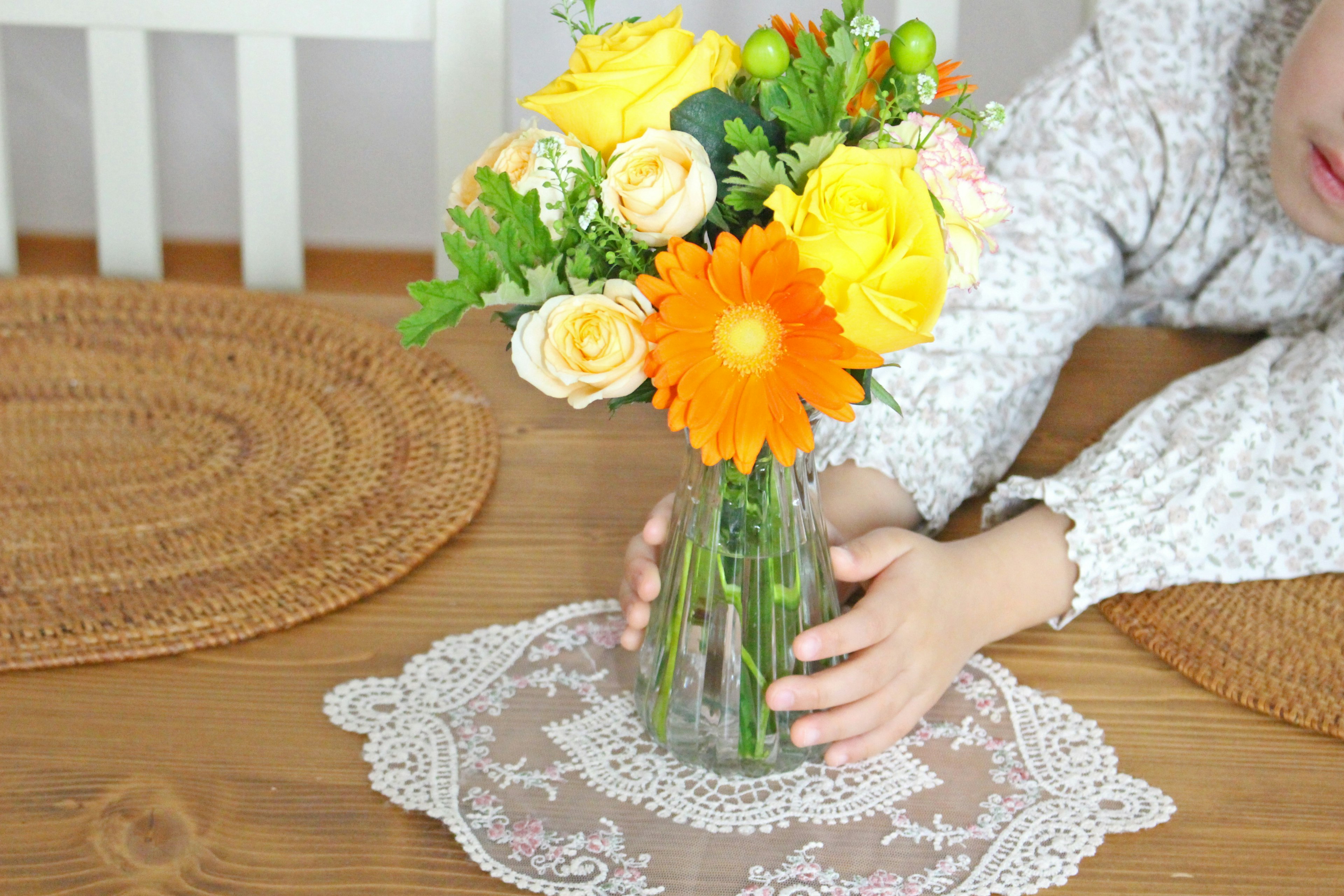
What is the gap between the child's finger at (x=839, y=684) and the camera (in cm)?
54

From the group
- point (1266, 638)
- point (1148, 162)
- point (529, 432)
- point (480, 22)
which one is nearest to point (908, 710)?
point (1266, 638)

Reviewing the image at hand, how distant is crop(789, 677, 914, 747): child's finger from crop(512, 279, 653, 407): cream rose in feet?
0.61

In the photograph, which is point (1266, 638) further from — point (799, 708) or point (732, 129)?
point (732, 129)

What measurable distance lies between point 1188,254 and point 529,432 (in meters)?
0.53

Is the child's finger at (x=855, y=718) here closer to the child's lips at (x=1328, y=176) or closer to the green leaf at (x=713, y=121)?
the green leaf at (x=713, y=121)

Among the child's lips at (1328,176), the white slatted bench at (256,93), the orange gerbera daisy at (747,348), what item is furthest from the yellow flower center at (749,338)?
the white slatted bench at (256,93)

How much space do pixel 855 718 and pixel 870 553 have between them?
8cm

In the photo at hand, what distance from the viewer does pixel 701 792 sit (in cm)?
55

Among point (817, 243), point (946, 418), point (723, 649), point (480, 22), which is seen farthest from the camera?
point (480, 22)

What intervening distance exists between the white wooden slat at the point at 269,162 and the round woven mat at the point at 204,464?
21 centimetres

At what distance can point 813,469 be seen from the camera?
56cm

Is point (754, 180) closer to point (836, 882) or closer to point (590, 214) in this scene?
point (590, 214)

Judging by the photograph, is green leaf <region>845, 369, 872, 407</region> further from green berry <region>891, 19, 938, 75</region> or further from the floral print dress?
the floral print dress

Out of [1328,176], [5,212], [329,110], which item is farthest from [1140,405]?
[329,110]
